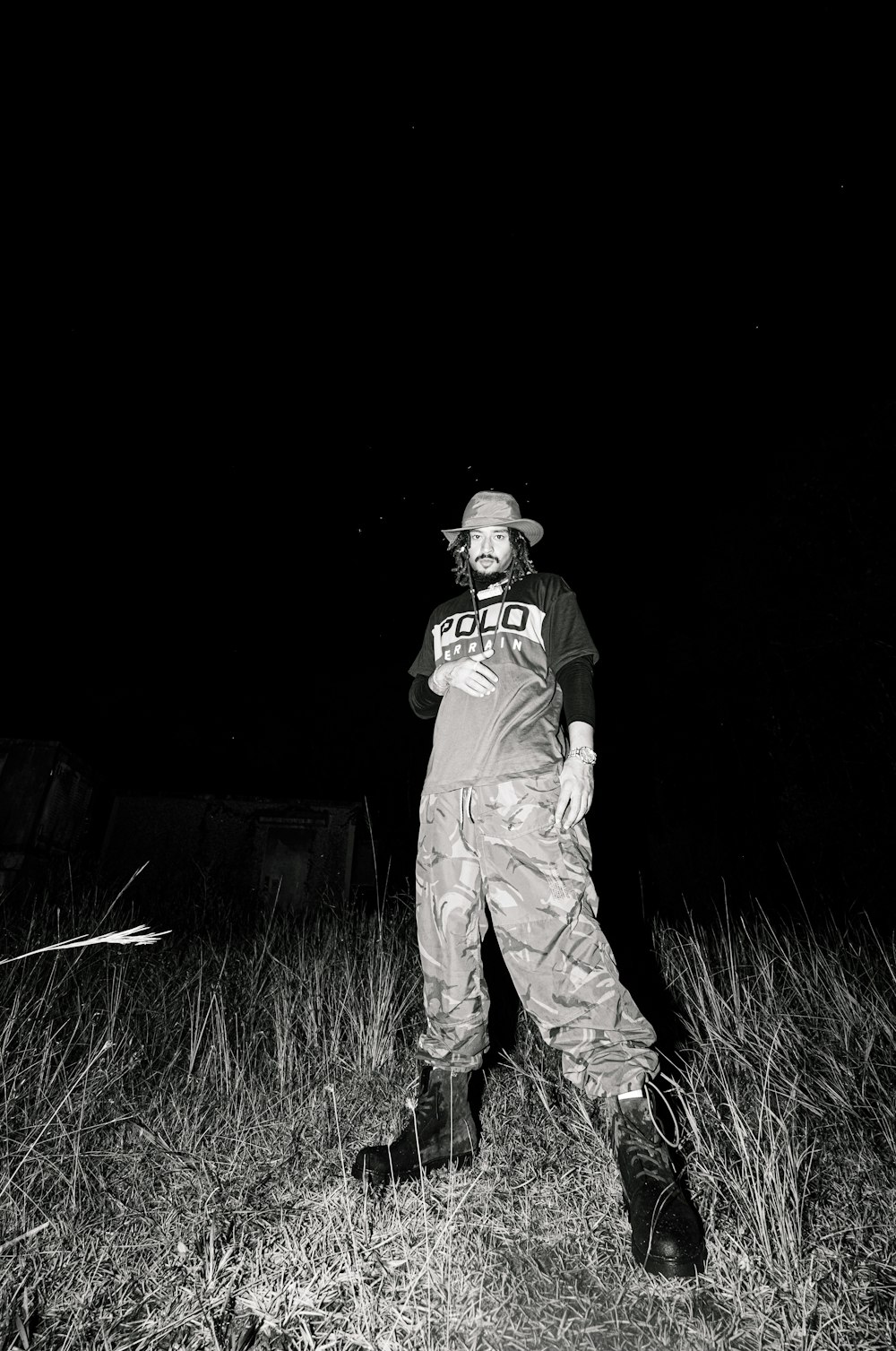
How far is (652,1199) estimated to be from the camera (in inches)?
58.0

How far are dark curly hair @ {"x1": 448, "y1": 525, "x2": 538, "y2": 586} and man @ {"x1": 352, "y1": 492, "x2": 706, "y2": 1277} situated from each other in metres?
0.03

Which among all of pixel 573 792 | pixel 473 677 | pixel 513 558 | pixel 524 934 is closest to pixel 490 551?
pixel 513 558

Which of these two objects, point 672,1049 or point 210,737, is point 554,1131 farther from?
point 210,737

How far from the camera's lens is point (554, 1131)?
2.00 metres

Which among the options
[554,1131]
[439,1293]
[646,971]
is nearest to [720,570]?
[646,971]

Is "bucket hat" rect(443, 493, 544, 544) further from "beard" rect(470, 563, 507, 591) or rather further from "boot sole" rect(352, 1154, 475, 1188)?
"boot sole" rect(352, 1154, 475, 1188)

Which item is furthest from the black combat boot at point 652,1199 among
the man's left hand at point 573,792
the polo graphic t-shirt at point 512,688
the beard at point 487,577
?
the beard at point 487,577

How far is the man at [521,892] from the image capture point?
166 centimetres

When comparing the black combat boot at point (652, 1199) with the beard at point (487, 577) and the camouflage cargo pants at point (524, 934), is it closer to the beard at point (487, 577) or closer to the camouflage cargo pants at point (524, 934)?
the camouflage cargo pants at point (524, 934)

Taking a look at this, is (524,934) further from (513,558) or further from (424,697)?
(513,558)

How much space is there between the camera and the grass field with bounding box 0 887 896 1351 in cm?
123

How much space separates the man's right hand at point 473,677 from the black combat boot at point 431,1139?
1.21m

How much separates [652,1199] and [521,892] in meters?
0.76

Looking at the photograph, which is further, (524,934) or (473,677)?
(473,677)
